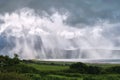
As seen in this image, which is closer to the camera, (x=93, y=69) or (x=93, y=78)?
(x=93, y=78)

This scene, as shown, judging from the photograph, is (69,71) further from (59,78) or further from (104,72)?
(59,78)

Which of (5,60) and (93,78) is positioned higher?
(5,60)

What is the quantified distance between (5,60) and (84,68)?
1731 cm

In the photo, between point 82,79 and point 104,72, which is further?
point 104,72

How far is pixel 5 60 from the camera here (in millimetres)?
81938

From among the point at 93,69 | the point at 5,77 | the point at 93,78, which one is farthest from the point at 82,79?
the point at 5,77

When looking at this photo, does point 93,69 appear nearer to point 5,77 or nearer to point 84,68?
point 84,68

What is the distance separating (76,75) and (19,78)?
25.3m

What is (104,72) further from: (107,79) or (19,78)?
(19,78)

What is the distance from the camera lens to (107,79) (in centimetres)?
6612

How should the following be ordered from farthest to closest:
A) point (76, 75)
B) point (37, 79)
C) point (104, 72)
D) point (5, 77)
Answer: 1. point (104, 72)
2. point (76, 75)
3. point (37, 79)
4. point (5, 77)

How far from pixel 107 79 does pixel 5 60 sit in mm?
25830

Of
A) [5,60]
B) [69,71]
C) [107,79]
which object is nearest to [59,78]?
[107,79]

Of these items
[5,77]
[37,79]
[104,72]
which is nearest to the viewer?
[5,77]
